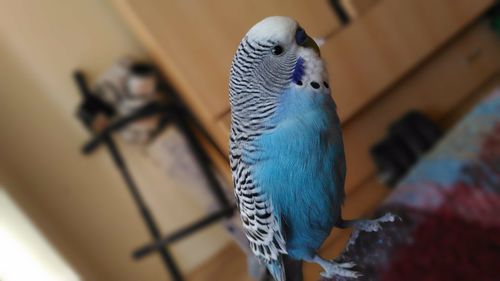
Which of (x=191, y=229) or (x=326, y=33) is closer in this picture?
(x=326, y=33)

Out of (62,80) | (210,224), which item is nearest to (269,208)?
(210,224)

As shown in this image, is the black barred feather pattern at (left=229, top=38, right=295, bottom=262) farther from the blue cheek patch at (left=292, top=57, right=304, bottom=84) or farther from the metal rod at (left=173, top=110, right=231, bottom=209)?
the metal rod at (left=173, top=110, right=231, bottom=209)

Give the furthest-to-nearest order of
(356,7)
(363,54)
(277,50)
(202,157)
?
(202,157)
(363,54)
(356,7)
(277,50)

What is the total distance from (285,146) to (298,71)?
7cm

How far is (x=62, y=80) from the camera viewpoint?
1.59 meters

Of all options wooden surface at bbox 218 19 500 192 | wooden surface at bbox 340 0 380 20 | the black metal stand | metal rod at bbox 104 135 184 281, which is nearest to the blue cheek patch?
wooden surface at bbox 340 0 380 20

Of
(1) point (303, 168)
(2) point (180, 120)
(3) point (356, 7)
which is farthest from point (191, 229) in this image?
(1) point (303, 168)

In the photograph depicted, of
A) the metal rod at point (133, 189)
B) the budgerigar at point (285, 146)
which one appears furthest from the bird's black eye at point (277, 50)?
the metal rod at point (133, 189)

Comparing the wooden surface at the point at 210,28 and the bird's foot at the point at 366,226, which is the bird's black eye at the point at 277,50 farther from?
the bird's foot at the point at 366,226

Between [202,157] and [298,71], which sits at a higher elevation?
[298,71]

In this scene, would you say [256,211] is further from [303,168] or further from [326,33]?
[326,33]

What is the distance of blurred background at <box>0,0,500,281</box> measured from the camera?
0.60 m

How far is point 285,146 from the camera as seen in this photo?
40 cm

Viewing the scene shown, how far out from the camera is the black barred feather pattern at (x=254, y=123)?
1.22 feet
